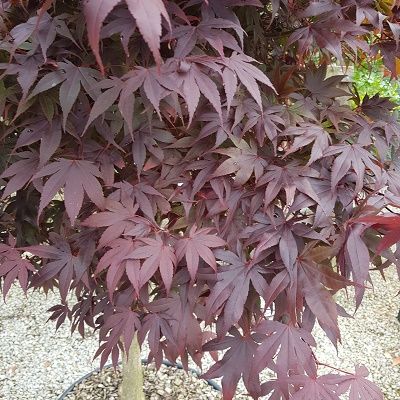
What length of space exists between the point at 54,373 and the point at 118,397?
44 centimetres

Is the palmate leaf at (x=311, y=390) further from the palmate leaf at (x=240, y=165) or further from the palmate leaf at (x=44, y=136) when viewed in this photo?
the palmate leaf at (x=44, y=136)

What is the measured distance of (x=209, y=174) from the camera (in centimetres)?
91

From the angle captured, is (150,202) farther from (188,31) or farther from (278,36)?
(278,36)

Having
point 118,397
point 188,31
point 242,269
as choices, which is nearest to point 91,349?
point 118,397

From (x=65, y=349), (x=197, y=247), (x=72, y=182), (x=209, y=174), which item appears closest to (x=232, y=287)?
(x=197, y=247)

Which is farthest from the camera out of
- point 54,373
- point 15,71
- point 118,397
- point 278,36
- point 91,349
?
point 91,349

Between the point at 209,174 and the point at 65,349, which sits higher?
the point at 209,174

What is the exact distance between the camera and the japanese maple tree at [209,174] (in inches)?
32.2

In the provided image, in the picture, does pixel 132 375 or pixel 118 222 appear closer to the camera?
pixel 118 222

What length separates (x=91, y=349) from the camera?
7.79 ft

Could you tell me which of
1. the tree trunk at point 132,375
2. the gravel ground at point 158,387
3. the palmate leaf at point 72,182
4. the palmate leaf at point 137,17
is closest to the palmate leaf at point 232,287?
the palmate leaf at point 72,182

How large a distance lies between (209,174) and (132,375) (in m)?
1.00

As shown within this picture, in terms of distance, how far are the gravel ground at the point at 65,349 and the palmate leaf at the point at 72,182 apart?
59.5 inches

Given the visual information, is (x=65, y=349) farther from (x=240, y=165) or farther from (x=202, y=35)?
(x=202, y=35)
